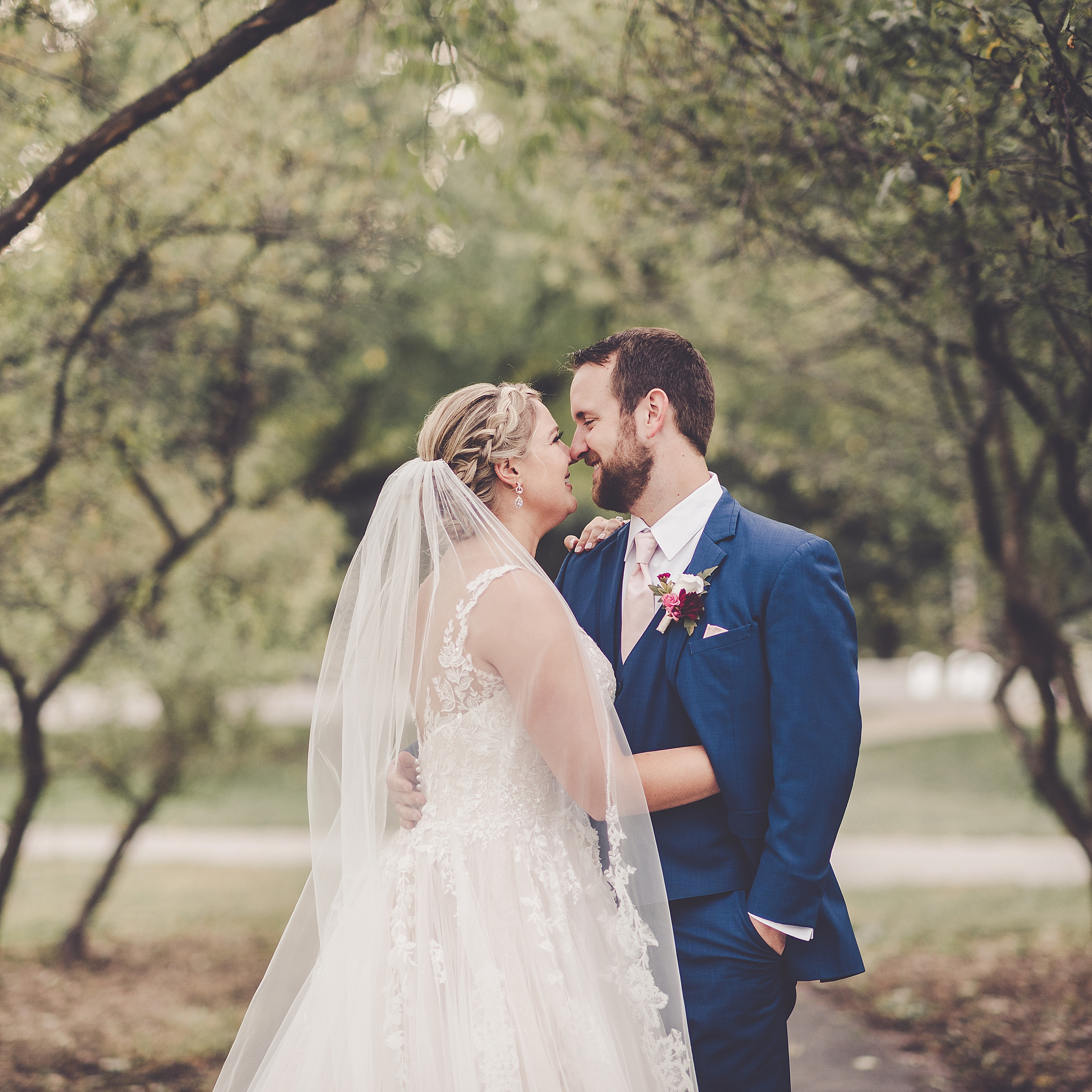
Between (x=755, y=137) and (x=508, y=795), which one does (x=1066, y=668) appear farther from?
(x=508, y=795)

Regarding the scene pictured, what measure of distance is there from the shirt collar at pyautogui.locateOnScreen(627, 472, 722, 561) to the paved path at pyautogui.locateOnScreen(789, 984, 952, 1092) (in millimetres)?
3078

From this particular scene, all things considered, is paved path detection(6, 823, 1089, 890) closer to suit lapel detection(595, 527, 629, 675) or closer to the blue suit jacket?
suit lapel detection(595, 527, 629, 675)

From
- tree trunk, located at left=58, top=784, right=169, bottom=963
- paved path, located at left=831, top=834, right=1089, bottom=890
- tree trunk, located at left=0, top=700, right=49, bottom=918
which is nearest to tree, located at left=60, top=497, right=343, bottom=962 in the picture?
tree trunk, located at left=58, top=784, right=169, bottom=963

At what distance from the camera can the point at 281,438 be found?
31.0 feet

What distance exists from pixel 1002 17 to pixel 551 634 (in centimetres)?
205

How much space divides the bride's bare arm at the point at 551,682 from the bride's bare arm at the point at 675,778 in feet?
0.45

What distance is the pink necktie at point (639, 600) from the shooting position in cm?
265

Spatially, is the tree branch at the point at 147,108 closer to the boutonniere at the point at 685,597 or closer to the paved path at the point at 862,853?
the boutonniere at the point at 685,597

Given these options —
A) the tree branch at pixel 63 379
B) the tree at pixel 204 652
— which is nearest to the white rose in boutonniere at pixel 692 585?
the tree branch at pixel 63 379

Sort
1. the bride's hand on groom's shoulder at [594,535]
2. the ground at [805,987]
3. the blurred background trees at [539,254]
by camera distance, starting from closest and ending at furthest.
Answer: the bride's hand on groom's shoulder at [594,535]
the blurred background trees at [539,254]
the ground at [805,987]

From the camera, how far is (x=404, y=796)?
8.37 ft

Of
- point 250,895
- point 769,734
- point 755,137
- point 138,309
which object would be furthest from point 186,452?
point 250,895

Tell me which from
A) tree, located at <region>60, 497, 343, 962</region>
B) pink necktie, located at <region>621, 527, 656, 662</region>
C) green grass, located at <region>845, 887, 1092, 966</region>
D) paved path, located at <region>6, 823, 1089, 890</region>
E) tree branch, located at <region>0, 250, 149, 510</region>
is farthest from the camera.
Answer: paved path, located at <region>6, 823, 1089, 890</region>

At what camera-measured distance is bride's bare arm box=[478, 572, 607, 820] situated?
2.27m
